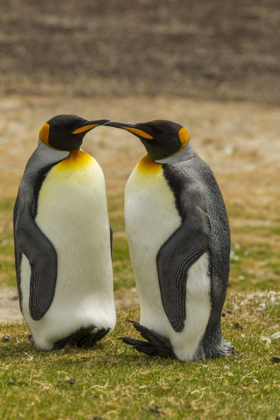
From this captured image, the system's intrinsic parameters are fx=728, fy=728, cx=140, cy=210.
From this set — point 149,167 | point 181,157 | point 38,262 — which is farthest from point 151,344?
point 181,157

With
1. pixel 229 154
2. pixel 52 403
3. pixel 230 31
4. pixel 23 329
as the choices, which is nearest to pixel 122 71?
pixel 230 31

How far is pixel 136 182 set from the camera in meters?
5.43

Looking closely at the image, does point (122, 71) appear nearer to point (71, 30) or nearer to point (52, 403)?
point (71, 30)

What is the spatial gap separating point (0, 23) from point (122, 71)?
5.64m

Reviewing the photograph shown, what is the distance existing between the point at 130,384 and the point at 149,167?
1639mm

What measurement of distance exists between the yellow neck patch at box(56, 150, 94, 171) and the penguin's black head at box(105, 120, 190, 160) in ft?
1.49

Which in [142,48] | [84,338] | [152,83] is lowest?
[152,83]

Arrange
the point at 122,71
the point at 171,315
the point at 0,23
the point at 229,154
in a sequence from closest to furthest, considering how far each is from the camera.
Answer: the point at 171,315 → the point at 229,154 → the point at 122,71 → the point at 0,23

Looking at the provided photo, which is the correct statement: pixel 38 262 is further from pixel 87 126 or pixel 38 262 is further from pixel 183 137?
pixel 183 137

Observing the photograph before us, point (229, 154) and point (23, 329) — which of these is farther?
point (229, 154)

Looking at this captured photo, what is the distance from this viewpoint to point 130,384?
4.64 metres

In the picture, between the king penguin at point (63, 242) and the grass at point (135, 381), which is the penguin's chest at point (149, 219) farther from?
the grass at point (135, 381)

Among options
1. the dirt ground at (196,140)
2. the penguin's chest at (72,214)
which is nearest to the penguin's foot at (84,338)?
the penguin's chest at (72,214)

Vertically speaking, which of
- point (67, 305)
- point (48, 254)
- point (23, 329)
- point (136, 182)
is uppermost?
point (136, 182)
